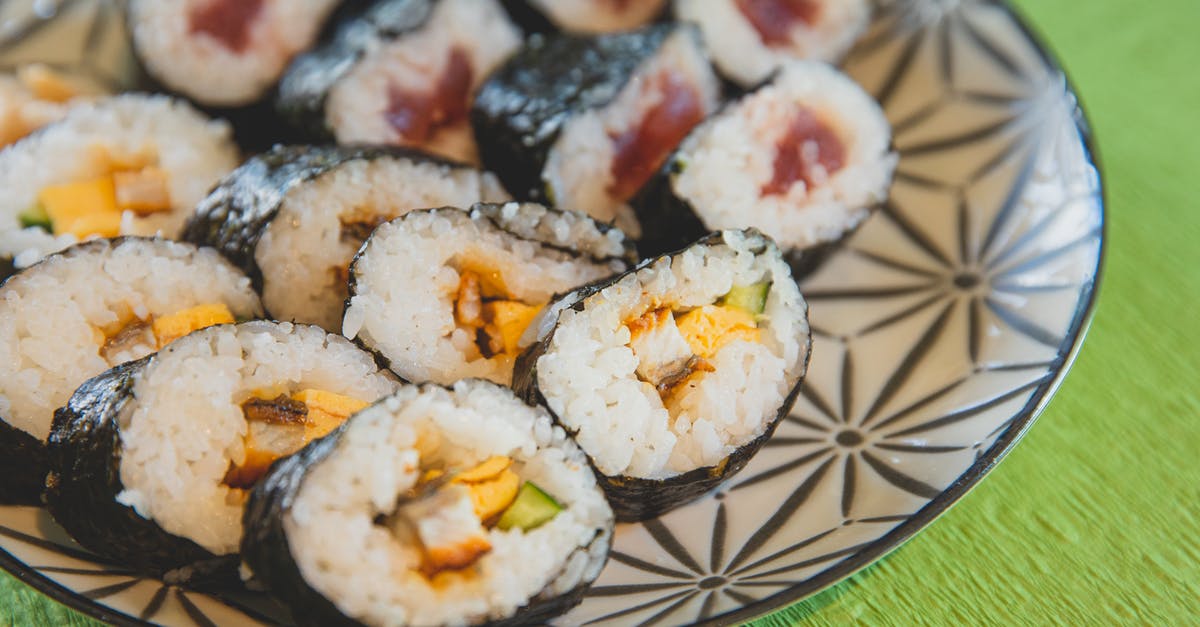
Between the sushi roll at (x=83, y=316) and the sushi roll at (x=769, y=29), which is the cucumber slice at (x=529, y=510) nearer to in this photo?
the sushi roll at (x=83, y=316)

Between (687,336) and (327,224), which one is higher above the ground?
(327,224)

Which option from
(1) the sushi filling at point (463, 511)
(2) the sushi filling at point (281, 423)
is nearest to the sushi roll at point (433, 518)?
(1) the sushi filling at point (463, 511)

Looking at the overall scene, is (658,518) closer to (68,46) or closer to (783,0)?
(783,0)

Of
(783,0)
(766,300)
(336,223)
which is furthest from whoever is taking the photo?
(783,0)

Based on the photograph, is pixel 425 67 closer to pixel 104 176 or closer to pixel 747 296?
pixel 104 176

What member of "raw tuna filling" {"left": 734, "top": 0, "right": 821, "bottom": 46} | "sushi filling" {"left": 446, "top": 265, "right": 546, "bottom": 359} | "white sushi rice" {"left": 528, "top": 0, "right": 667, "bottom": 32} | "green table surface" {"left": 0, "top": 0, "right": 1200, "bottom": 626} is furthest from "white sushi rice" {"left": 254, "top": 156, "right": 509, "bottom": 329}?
"raw tuna filling" {"left": 734, "top": 0, "right": 821, "bottom": 46}

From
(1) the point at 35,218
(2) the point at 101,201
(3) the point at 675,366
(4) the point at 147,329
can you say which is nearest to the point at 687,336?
(3) the point at 675,366

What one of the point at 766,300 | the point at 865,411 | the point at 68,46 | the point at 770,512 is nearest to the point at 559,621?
the point at 770,512
